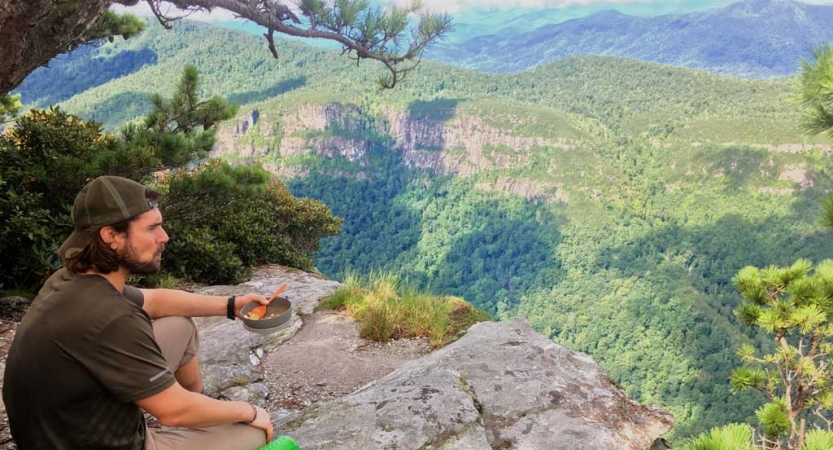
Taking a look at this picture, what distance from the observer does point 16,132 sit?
15.8 feet

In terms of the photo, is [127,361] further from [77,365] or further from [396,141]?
[396,141]

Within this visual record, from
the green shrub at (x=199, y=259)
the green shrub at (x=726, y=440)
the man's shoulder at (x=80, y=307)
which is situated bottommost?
the green shrub at (x=199, y=259)

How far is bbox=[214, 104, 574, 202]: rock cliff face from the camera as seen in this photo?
93688 millimetres

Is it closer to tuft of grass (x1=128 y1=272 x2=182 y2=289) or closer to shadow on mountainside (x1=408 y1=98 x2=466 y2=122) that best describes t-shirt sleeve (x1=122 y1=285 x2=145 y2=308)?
tuft of grass (x1=128 y1=272 x2=182 y2=289)

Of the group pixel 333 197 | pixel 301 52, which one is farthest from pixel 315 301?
pixel 301 52

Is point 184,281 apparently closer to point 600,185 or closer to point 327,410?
point 327,410

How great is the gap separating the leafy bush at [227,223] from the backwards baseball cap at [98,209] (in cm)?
389

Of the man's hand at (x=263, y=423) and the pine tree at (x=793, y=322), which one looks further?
the pine tree at (x=793, y=322)

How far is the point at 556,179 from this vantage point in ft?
311


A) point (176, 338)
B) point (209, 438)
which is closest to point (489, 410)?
point (209, 438)

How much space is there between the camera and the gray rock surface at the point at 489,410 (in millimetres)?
2268

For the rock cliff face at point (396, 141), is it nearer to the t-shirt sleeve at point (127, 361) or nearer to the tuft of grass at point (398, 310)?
the tuft of grass at point (398, 310)

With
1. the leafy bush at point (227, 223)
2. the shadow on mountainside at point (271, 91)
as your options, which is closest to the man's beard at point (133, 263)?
the leafy bush at point (227, 223)

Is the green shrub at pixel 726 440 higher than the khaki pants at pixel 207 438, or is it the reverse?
the green shrub at pixel 726 440
